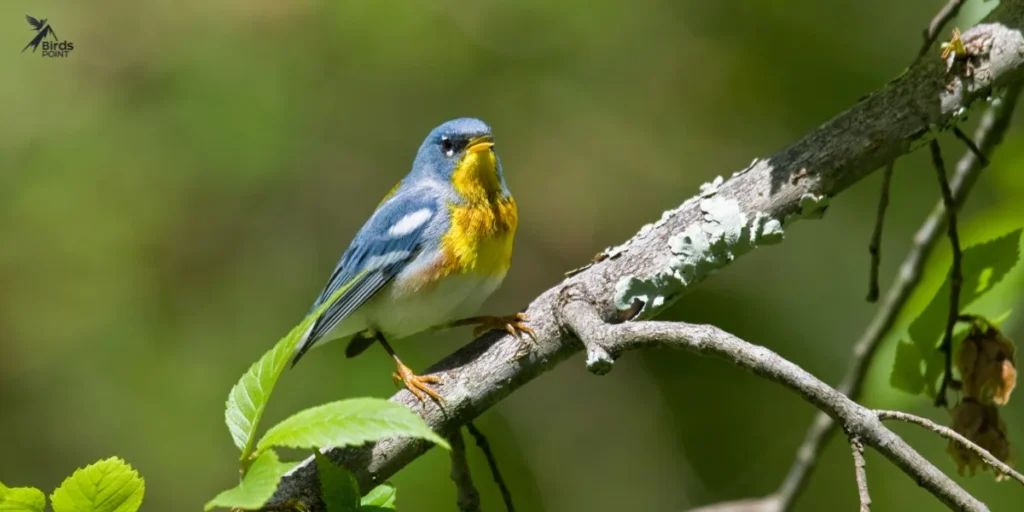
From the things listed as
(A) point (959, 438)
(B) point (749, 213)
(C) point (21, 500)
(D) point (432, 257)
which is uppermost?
(D) point (432, 257)

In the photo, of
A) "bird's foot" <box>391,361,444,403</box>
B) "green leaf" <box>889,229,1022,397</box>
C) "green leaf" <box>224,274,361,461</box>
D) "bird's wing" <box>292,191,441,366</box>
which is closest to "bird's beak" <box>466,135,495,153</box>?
"bird's wing" <box>292,191,441,366</box>

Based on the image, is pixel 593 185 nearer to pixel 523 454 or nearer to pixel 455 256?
pixel 523 454

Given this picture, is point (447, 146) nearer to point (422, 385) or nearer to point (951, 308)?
point (422, 385)

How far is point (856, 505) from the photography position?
5.50 meters

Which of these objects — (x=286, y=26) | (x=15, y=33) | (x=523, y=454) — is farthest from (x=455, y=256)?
(x=15, y=33)

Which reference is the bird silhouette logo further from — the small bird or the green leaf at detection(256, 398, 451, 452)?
the green leaf at detection(256, 398, 451, 452)

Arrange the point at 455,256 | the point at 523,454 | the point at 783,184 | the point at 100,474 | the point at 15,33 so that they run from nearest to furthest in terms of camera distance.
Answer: the point at 100,474 < the point at 783,184 < the point at 455,256 < the point at 523,454 < the point at 15,33

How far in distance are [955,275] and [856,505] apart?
3747mm

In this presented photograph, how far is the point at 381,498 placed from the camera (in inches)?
70.0

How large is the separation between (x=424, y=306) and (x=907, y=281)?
180 cm

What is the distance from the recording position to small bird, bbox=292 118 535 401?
2.99 m

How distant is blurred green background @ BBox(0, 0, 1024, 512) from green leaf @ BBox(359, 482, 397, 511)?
3380 millimetres

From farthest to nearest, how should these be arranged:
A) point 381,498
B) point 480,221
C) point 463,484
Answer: point 480,221 < point 463,484 < point 381,498

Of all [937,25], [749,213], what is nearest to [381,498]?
[749,213]
